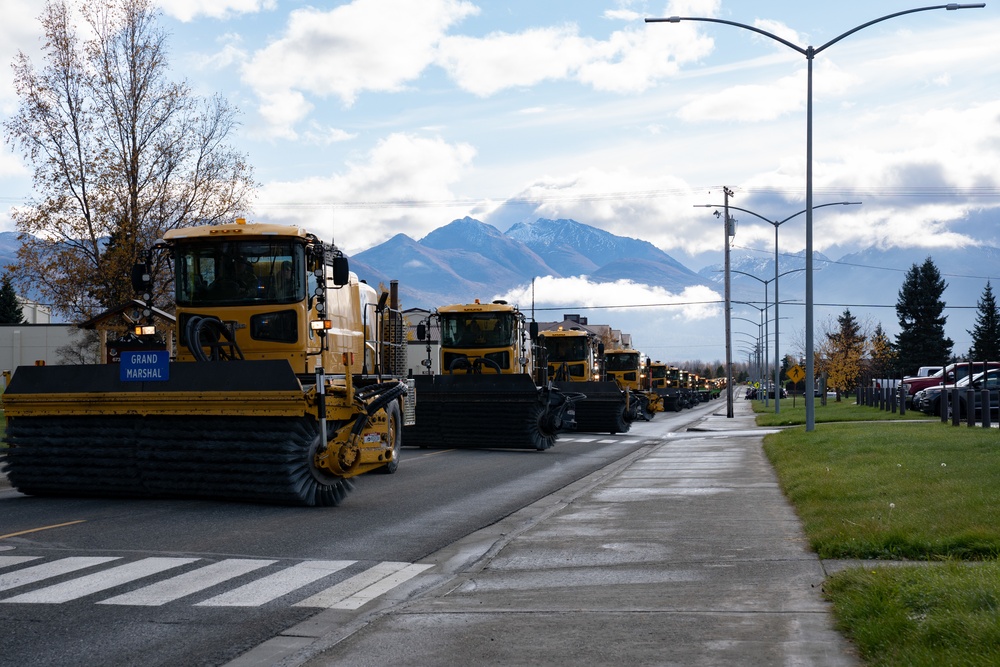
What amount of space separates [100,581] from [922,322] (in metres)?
104

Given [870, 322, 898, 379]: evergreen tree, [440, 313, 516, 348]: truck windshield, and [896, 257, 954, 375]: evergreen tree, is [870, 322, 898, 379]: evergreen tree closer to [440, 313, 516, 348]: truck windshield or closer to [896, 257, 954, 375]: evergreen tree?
[896, 257, 954, 375]: evergreen tree

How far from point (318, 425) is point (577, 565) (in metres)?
4.90

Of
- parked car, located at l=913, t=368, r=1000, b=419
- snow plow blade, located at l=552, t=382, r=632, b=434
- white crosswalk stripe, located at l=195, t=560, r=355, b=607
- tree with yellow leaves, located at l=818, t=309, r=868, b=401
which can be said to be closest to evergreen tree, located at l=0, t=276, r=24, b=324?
tree with yellow leaves, located at l=818, t=309, r=868, b=401

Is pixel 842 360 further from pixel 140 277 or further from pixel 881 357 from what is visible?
pixel 140 277

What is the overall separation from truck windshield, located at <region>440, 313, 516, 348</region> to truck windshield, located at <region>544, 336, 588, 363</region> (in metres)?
10.7

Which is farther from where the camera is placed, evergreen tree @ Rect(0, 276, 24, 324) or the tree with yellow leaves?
the tree with yellow leaves

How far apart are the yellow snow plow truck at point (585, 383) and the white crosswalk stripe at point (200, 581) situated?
24.5 meters

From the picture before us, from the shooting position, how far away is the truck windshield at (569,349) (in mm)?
39938

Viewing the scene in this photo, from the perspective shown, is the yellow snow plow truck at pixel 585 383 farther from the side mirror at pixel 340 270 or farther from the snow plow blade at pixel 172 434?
the snow plow blade at pixel 172 434

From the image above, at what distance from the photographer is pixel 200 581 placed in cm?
894

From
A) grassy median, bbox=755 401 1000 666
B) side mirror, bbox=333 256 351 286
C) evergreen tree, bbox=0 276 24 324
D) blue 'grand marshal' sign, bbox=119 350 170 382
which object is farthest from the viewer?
evergreen tree, bbox=0 276 24 324

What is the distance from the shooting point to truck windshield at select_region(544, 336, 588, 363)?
39.9 metres

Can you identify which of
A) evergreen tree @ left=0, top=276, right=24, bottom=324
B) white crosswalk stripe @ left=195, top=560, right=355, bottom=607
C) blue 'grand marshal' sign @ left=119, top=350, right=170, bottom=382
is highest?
evergreen tree @ left=0, top=276, right=24, bottom=324

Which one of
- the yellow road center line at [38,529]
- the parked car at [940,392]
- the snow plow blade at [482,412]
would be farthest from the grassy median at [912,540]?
the parked car at [940,392]
